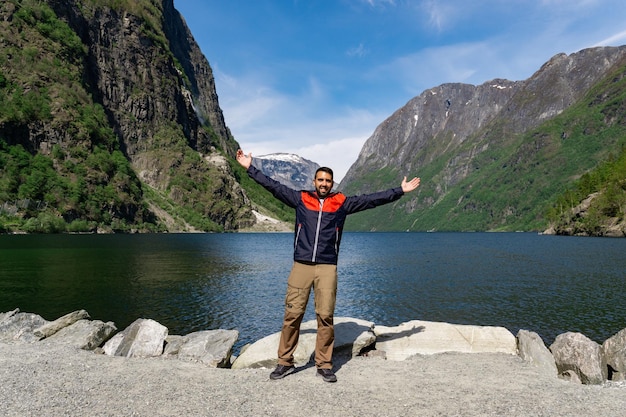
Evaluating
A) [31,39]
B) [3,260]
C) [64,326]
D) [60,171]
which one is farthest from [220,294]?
[31,39]

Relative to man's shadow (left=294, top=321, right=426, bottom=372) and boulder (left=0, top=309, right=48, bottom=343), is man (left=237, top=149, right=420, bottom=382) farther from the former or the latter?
boulder (left=0, top=309, right=48, bottom=343)

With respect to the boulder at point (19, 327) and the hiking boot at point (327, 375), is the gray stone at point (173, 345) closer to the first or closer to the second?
the boulder at point (19, 327)

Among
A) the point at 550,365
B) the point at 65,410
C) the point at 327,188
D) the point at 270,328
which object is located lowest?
the point at 270,328

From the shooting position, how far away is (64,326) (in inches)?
744

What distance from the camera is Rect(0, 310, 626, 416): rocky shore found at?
9469 mm

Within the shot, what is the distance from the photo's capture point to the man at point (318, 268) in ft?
36.6

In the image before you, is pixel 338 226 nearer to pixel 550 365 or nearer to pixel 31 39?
pixel 550 365

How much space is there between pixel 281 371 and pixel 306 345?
2466 millimetres

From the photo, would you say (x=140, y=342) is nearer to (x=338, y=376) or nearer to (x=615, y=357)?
(x=338, y=376)

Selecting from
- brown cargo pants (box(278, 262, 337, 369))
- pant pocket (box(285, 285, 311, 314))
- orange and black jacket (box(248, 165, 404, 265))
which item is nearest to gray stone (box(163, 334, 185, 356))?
brown cargo pants (box(278, 262, 337, 369))

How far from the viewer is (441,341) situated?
648 inches

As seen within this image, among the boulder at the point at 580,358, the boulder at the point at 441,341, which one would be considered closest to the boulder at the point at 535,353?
the boulder at the point at 580,358

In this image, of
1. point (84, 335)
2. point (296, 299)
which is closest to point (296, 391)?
point (296, 299)

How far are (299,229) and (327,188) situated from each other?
138cm
